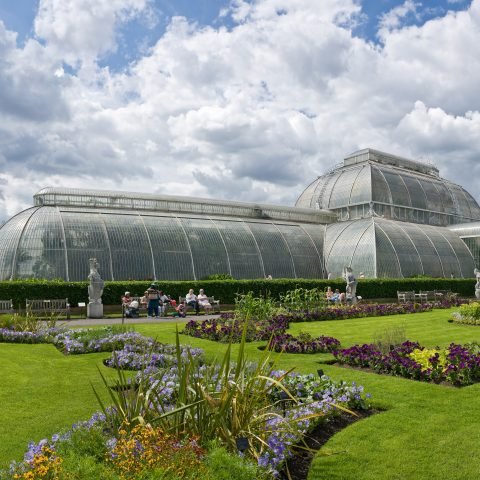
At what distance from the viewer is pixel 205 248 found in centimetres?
3881

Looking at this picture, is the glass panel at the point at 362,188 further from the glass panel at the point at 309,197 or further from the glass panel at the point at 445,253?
the glass panel at the point at 445,253

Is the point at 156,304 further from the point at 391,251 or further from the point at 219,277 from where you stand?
the point at 391,251

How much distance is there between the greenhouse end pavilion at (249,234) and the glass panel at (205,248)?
0.08 m

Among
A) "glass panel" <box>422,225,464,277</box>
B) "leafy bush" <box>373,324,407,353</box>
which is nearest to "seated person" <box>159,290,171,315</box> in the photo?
"leafy bush" <box>373,324,407,353</box>

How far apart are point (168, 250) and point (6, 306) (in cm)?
1326

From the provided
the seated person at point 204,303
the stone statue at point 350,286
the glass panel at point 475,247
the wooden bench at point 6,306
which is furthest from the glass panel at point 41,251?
the glass panel at point 475,247

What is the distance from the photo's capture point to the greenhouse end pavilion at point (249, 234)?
111 ft

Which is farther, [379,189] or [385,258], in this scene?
[379,189]

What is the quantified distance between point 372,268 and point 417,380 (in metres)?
31.9

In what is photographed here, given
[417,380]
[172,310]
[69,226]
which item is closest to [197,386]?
[417,380]

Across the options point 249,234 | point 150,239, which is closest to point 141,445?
point 150,239

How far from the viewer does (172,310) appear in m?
28.3

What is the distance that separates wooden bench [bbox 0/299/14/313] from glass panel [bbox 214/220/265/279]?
56.7 feet

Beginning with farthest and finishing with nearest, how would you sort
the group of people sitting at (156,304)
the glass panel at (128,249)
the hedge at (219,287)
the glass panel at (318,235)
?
the glass panel at (318,235)
the glass panel at (128,249)
the hedge at (219,287)
the group of people sitting at (156,304)
